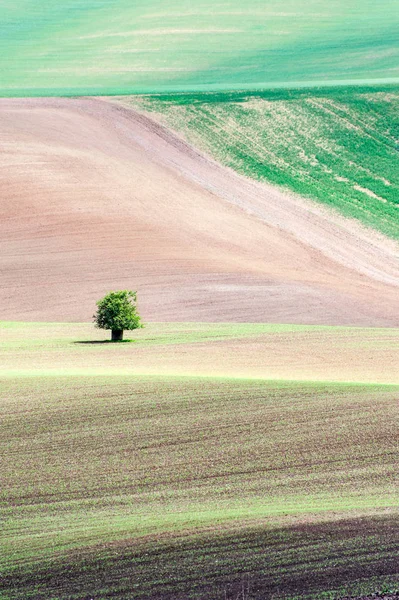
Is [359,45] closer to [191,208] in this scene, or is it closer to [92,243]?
[191,208]

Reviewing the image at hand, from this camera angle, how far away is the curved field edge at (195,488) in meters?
10.9

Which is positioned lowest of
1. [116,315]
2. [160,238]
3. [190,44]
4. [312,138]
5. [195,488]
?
[195,488]

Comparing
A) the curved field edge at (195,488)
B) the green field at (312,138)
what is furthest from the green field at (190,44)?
the curved field edge at (195,488)

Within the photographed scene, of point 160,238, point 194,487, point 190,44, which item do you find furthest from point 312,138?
point 194,487

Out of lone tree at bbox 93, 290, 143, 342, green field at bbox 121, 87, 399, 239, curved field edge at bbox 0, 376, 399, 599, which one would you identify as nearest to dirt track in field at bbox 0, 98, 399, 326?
green field at bbox 121, 87, 399, 239

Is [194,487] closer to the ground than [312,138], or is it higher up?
closer to the ground

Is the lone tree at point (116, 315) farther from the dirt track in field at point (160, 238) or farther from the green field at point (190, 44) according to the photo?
the green field at point (190, 44)

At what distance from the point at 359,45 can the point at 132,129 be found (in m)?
45.9

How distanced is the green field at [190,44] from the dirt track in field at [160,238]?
23699 millimetres

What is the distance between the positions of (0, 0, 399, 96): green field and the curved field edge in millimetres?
65466

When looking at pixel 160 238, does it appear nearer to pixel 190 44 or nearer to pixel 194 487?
pixel 194 487

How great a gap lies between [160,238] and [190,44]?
61.7 meters

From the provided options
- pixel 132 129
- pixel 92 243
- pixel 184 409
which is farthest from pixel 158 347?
pixel 132 129

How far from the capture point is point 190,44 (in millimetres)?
102188
